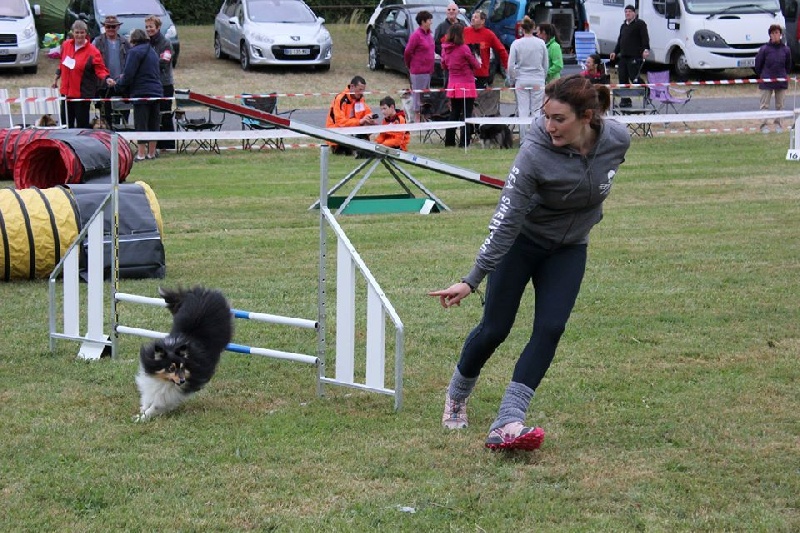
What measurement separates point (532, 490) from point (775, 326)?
336cm

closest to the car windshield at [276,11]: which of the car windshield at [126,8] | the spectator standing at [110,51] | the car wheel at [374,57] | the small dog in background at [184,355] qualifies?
the car windshield at [126,8]

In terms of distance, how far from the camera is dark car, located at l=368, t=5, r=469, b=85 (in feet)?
83.7

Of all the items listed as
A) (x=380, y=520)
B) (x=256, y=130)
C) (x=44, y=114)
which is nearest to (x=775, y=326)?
(x=380, y=520)

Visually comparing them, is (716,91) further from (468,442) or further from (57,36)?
(468,442)

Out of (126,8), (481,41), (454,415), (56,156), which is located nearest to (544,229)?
(454,415)

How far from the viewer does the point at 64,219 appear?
8.92 meters

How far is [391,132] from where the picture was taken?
1616cm

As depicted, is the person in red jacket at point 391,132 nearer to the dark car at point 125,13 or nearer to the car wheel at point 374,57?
the dark car at point 125,13

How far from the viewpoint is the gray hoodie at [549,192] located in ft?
15.4

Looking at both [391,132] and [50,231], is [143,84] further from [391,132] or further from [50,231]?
[50,231]

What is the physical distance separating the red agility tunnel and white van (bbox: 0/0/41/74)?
406 inches

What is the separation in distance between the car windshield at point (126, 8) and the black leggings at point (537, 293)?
20034 millimetres

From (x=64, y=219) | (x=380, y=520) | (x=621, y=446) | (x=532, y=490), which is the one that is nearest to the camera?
(x=380, y=520)

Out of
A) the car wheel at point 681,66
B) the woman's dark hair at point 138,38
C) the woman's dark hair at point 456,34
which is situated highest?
the woman's dark hair at point 456,34
